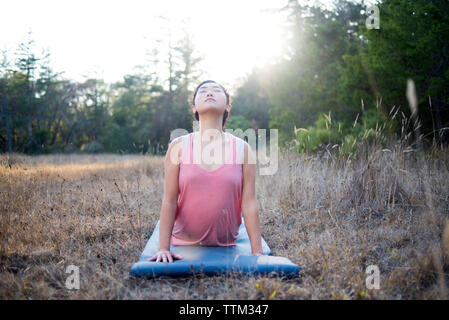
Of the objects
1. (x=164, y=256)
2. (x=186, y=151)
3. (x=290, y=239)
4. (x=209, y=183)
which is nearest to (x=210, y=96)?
(x=186, y=151)

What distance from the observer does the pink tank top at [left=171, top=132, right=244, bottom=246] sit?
84.1 inches

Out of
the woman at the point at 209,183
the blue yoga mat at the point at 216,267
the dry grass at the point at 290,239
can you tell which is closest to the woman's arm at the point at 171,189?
the woman at the point at 209,183

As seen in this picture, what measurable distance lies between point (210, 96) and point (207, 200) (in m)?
0.73

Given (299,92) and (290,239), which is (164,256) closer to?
(290,239)

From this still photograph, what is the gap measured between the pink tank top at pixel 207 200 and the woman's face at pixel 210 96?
251 millimetres

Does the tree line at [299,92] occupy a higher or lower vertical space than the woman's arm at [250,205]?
higher

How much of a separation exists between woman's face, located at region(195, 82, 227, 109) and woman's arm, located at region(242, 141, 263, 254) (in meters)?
0.38

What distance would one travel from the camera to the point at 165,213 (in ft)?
7.04

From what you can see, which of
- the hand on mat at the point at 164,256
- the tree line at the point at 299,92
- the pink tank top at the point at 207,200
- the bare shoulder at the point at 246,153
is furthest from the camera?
the tree line at the point at 299,92

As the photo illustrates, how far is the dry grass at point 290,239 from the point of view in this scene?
5.89ft

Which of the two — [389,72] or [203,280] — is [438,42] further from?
[203,280]

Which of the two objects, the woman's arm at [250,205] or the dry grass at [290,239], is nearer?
the dry grass at [290,239]

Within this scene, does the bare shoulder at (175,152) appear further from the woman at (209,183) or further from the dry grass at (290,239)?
the dry grass at (290,239)

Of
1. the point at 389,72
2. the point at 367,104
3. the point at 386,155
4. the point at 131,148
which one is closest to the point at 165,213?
the point at 386,155
